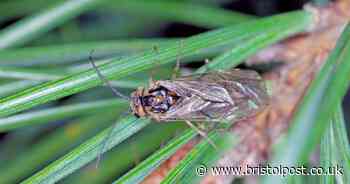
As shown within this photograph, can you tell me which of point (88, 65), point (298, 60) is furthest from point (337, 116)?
point (88, 65)

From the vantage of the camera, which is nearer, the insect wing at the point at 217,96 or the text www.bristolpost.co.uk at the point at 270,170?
the text www.bristolpost.co.uk at the point at 270,170

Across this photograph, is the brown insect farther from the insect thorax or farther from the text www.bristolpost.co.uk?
the text www.bristolpost.co.uk

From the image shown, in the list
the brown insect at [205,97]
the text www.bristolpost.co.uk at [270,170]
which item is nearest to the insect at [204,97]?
the brown insect at [205,97]

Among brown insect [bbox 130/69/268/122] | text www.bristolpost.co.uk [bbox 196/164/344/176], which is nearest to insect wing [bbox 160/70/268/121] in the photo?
brown insect [bbox 130/69/268/122]

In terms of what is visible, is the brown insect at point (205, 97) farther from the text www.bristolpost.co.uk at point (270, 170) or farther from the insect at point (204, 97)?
the text www.bristolpost.co.uk at point (270, 170)

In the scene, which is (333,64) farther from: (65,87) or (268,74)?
(268,74)
